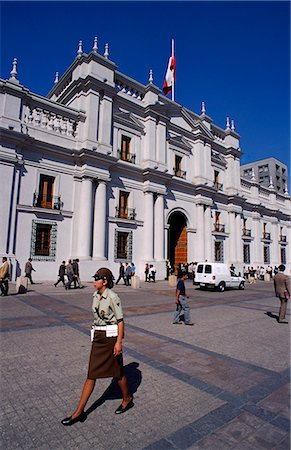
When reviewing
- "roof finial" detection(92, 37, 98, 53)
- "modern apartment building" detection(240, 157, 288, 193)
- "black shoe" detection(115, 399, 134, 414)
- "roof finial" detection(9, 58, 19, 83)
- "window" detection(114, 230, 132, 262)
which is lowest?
"black shoe" detection(115, 399, 134, 414)

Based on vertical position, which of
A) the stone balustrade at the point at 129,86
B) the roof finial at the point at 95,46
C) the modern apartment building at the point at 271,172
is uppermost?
the modern apartment building at the point at 271,172

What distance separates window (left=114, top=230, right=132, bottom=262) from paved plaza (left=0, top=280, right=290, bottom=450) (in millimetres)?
14237

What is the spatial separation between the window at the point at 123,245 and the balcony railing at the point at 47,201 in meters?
4.92

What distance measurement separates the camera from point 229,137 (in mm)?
33844

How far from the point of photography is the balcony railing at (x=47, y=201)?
1787 cm

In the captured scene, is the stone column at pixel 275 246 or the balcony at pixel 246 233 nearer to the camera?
the balcony at pixel 246 233

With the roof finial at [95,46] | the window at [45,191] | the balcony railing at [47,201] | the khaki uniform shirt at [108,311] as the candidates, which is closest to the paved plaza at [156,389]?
the khaki uniform shirt at [108,311]

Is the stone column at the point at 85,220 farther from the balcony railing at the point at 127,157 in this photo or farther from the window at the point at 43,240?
the balcony railing at the point at 127,157

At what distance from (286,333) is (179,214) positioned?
2085cm

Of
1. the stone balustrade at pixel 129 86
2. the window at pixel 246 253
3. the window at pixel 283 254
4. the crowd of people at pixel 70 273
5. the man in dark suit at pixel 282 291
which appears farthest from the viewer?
the window at pixel 283 254

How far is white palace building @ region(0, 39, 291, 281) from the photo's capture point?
17.4m

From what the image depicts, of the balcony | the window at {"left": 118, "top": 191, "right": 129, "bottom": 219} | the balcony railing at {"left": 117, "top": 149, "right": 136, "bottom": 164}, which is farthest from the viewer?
the balcony

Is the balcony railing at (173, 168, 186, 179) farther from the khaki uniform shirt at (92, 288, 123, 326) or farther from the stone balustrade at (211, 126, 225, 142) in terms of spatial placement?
the khaki uniform shirt at (92, 288, 123, 326)

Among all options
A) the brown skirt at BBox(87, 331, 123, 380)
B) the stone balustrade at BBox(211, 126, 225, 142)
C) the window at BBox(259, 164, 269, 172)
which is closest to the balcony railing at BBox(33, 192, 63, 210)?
the brown skirt at BBox(87, 331, 123, 380)
